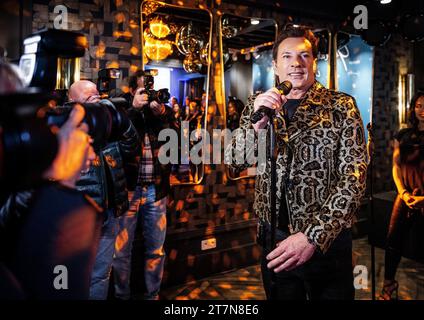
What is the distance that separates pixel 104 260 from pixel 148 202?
573 mm

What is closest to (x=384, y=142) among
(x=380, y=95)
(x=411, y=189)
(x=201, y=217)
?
(x=380, y=95)

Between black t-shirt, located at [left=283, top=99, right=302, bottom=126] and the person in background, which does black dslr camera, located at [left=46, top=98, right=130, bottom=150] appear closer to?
black t-shirt, located at [left=283, top=99, right=302, bottom=126]

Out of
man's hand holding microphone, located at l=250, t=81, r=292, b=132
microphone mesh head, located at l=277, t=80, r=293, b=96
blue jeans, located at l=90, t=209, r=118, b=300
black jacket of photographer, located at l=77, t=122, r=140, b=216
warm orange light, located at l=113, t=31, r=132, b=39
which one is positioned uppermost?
warm orange light, located at l=113, t=31, r=132, b=39

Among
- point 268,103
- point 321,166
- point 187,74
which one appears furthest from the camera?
point 187,74

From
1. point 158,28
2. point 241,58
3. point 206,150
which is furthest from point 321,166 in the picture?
point 241,58

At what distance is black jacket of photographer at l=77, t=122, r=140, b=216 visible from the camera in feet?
8.36

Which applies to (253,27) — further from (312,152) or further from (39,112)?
(39,112)

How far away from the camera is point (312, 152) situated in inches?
64.5

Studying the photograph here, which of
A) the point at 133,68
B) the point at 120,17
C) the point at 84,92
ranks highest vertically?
the point at 120,17

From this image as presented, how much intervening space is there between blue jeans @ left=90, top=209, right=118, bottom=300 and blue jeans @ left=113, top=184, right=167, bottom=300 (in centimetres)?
26

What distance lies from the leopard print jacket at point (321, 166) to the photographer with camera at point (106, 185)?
1.21 m

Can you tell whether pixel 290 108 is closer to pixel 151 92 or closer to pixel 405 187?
→ pixel 151 92

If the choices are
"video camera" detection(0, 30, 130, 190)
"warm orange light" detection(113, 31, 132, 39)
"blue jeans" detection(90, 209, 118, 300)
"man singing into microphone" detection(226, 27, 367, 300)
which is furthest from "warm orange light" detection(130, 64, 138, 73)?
"video camera" detection(0, 30, 130, 190)

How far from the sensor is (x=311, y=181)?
1.63m
